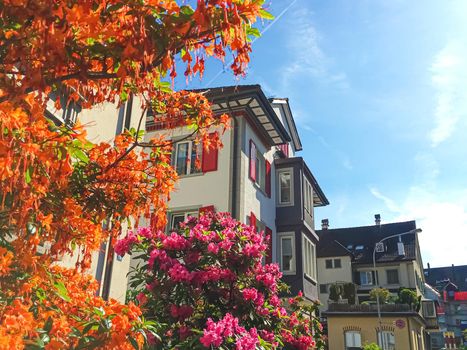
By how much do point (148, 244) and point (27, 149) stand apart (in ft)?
18.1

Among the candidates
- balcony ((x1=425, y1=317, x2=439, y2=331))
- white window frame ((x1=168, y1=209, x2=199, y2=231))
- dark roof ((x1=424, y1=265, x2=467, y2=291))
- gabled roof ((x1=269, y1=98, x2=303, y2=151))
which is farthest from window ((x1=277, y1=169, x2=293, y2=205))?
dark roof ((x1=424, y1=265, x2=467, y2=291))

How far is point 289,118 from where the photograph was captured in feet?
76.5

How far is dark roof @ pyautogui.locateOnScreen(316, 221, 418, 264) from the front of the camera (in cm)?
4328

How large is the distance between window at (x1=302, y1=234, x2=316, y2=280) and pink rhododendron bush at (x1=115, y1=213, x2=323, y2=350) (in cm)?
1123

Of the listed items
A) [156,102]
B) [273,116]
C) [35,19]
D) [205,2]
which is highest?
[273,116]

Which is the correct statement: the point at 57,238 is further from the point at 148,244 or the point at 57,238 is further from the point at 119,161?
the point at 148,244

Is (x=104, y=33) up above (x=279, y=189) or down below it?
below

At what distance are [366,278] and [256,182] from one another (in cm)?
3187

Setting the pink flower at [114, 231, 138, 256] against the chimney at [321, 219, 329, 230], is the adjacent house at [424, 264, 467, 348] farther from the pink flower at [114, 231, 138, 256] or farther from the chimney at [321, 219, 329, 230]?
the pink flower at [114, 231, 138, 256]

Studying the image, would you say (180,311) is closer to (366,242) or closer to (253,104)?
(253,104)

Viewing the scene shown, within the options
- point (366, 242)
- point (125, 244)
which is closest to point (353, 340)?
point (366, 242)

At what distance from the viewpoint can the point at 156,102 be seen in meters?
4.08

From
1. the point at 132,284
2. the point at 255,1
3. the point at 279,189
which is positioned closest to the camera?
the point at 255,1

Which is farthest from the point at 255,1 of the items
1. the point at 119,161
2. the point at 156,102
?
the point at 119,161
